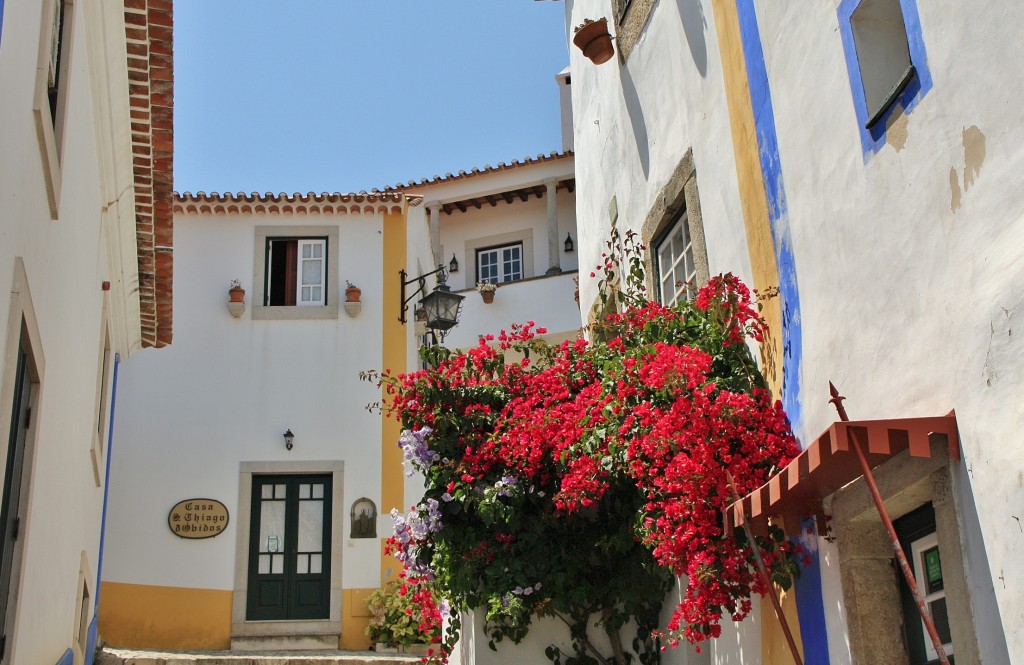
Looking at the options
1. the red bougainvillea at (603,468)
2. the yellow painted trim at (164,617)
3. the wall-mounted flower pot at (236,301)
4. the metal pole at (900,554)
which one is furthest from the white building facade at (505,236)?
the metal pole at (900,554)

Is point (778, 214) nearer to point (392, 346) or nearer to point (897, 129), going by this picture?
point (897, 129)

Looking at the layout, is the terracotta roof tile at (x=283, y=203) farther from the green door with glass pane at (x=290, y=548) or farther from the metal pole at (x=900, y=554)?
the metal pole at (x=900, y=554)

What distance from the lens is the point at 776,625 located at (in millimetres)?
5844

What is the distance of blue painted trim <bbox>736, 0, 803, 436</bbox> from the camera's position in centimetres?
581

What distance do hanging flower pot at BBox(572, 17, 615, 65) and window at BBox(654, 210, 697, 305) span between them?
1.83 meters

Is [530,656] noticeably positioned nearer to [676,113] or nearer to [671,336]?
[671,336]

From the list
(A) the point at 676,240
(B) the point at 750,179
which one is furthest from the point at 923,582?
(A) the point at 676,240

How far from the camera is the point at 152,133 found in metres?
8.87

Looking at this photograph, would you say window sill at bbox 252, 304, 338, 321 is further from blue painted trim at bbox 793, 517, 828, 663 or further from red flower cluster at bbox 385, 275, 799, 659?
blue painted trim at bbox 793, 517, 828, 663

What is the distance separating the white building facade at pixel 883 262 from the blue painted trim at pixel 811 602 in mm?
14

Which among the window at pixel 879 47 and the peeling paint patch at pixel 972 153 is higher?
the window at pixel 879 47

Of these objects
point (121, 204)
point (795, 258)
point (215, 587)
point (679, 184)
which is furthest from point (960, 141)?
point (215, 587)

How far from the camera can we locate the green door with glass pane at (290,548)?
1460cm

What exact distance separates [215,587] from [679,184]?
916 centimetres
